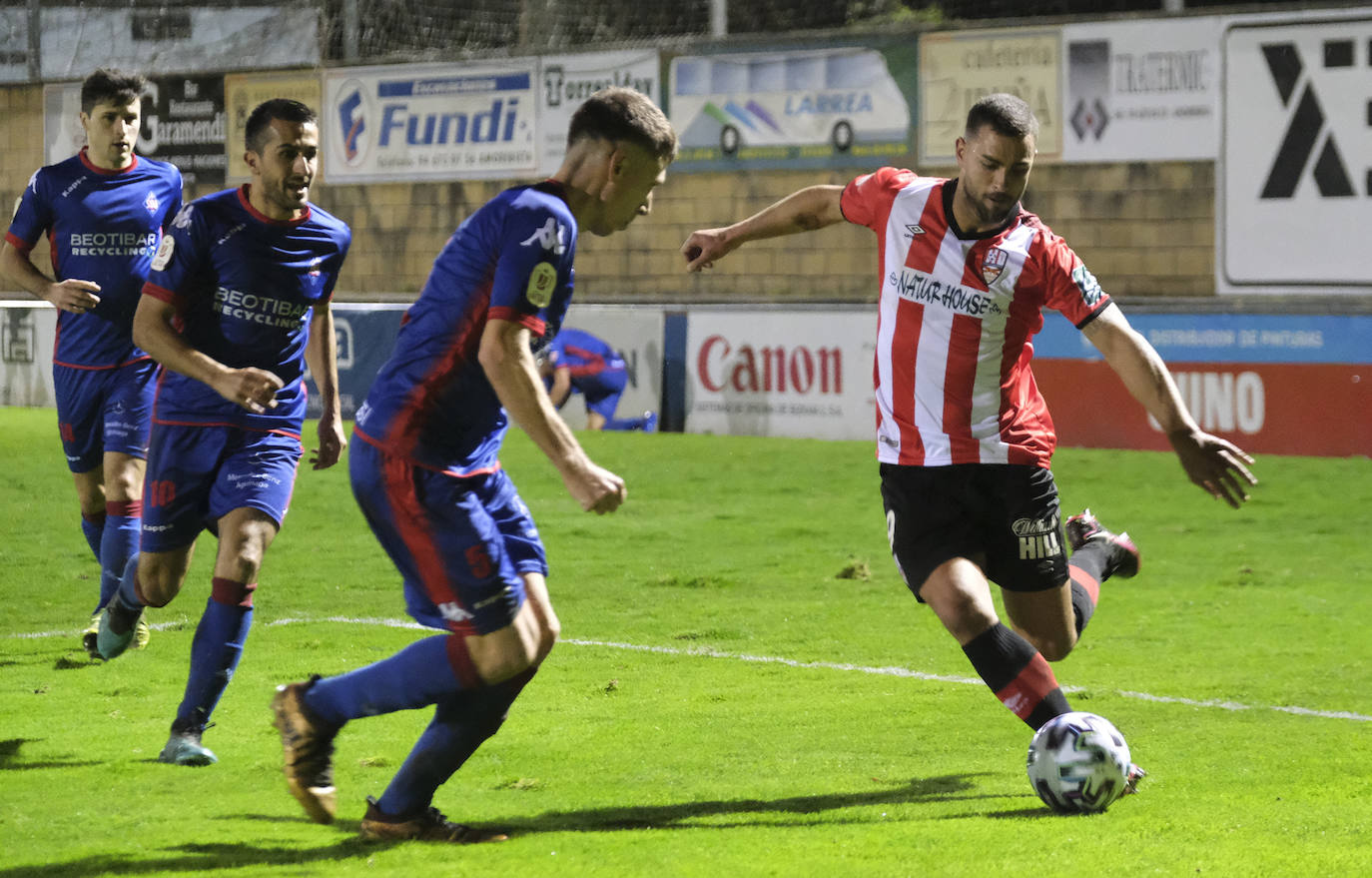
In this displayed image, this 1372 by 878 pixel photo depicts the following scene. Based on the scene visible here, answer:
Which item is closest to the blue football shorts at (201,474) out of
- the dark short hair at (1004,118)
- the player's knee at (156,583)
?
the player's knee at (156,583)

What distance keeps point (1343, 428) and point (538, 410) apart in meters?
12.4

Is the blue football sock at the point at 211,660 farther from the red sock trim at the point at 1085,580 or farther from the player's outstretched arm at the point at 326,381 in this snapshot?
the red sock trim at the point at 1085,580

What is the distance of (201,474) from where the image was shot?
5418 millimetres

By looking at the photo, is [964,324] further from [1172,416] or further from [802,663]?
[802,663]

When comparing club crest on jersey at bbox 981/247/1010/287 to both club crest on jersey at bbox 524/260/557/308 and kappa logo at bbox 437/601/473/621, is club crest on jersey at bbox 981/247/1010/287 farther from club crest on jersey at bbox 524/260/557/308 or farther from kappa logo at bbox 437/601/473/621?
kappa logo at bbox 437/601/473/621

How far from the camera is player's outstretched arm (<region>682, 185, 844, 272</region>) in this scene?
5.41m

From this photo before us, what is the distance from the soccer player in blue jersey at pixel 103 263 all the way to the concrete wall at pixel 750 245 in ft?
39.6

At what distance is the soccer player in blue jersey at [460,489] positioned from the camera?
405cm

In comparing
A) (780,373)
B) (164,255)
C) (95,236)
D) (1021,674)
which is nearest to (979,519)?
(1021,674)

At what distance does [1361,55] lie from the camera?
16.2 metres

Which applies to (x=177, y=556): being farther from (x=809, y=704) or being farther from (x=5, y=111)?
(x=5, y=111)

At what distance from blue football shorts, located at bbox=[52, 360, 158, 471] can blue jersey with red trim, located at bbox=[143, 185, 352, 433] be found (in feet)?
4.37

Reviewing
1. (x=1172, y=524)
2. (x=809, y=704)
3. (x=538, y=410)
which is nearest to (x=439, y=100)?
(x=1172, y=524)

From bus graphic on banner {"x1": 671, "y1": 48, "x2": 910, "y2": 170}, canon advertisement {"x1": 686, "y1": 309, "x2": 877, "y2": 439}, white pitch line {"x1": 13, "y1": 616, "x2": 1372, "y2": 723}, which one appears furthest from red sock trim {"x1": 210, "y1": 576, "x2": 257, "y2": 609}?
bus graphic on banner {"x1": 671, "y1": 48, "x2": 910, "y2": 170}
